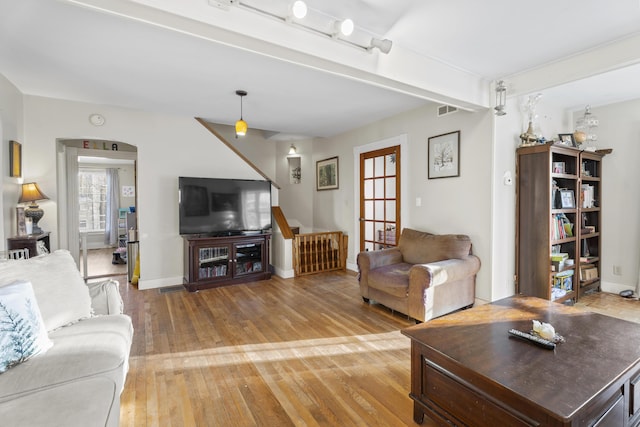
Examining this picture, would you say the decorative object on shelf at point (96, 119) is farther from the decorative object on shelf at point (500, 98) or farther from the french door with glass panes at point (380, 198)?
the decorative object on shelf at point (500, 98)

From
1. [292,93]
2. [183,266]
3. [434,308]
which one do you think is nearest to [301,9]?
[292,93]

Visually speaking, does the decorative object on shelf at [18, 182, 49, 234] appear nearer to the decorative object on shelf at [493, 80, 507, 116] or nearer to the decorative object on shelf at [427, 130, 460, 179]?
the decorative object on shelf at [427, 130, 460, 179]

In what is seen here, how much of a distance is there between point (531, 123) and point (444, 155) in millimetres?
947

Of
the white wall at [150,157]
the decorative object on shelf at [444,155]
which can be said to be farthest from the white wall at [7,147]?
the decorative object on shelf at [444,155]

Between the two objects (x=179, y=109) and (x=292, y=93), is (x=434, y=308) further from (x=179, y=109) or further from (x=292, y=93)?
(x=179, y=109)

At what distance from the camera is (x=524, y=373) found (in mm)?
1290

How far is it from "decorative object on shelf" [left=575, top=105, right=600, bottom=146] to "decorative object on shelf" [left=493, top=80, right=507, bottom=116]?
1.37m

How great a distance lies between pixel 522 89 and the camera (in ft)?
9.81

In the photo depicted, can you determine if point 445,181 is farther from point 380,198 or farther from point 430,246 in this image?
point 380,198

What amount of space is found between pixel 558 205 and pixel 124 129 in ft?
17.5

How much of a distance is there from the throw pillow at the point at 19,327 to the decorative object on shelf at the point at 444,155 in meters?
3.72

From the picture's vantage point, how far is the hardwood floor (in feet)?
5.69

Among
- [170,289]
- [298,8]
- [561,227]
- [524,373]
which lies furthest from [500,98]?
[170,289]

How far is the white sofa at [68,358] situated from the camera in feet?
3.67
